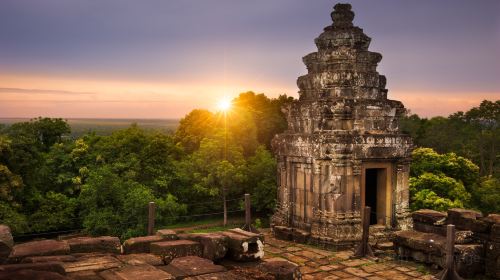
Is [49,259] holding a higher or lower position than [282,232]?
higher

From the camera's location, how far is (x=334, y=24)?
12.1 m

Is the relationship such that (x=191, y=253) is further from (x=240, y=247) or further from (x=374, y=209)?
(x=374, y=209)

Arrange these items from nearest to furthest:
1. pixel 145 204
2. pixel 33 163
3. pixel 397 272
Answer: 1. pixel 397 272
2. pixel 145 204
3. pixel 33 163

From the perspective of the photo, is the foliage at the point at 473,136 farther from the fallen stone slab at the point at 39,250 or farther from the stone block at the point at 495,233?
the fallen stone slab at the point at 39,250

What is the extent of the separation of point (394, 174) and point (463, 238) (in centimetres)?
295

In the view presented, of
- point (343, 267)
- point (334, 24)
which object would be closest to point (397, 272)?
point (343, 267)

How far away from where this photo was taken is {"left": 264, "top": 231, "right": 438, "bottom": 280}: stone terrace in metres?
8.54

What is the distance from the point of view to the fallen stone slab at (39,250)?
18.1 feet

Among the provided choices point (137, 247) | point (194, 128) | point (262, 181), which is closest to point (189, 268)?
point (137, 247)

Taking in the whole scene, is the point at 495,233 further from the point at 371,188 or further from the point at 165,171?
the point at 165,171

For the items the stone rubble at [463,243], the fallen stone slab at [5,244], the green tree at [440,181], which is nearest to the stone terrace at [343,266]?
the stone rubble at [463,243]

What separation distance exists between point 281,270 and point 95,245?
294cm

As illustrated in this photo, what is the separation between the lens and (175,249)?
6.18 meters

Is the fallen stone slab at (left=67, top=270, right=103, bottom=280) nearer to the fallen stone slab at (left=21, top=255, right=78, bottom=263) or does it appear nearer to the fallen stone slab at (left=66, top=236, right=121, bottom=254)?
the fallen stone slab at (left=21, top=255, right=78, bottom=263)
